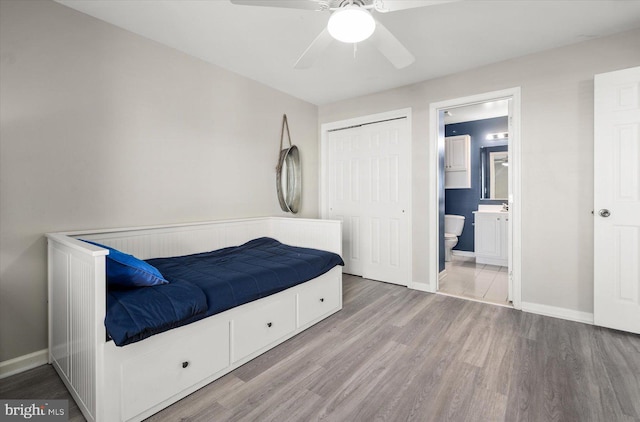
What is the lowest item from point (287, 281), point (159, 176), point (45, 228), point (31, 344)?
point (31, 344)

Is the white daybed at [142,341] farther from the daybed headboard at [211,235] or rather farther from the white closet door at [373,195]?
the white closet door at [373,195]

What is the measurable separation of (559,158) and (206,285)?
3043mm

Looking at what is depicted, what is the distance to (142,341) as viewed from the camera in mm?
1414

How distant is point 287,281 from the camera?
6.99 ft

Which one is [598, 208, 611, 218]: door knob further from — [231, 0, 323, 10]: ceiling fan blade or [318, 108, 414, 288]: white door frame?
[231, 0, 323, 10]: ceiling fan blade

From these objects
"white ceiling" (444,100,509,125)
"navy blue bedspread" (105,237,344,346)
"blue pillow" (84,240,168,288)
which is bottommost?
"navy blue bedspread" (105,237,344,346)

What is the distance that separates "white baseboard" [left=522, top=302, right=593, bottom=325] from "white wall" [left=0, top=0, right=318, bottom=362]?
3004 mm

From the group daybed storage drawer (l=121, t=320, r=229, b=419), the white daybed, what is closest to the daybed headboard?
the white daybed

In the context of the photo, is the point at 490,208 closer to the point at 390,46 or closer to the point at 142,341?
the point at 390,46

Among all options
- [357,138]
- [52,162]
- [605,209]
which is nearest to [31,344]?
[52,162]

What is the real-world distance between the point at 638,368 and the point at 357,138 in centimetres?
321

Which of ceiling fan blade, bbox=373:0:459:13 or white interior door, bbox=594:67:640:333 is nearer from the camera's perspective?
ceiling fan blade, bbox=373:0:459:13

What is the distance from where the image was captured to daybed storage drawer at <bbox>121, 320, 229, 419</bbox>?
1383 mm

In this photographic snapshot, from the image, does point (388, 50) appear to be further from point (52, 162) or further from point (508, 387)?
point (52, 162)
